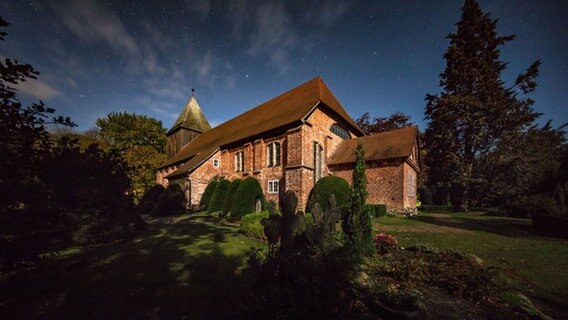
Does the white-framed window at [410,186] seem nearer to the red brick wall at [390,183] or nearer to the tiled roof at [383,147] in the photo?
the red brick wall at [390,183]

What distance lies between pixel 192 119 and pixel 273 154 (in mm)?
22405

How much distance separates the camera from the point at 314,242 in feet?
16.4

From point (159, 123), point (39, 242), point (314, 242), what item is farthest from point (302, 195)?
point (159, 123)

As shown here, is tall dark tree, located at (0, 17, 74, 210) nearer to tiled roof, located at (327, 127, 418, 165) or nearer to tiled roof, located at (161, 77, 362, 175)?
tiled roof, located at (161, 77, 362, 175)

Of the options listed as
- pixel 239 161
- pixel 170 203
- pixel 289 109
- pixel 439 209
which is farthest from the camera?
pixel 439 209

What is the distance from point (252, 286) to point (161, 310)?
6.19 ft

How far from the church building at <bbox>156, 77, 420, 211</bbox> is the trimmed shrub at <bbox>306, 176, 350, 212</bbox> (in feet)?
4.68

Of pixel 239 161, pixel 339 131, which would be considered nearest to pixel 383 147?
pixel 339 131

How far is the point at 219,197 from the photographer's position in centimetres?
1836

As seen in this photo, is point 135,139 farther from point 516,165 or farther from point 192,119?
point 516,165

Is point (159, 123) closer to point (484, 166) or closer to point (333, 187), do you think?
point (333, 187)

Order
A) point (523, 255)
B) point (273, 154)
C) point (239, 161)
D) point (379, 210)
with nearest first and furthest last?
point (523, 255) < point (379, 210) < point (273, 154) < point (239, 161)

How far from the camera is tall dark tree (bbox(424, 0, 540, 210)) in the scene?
24156mm

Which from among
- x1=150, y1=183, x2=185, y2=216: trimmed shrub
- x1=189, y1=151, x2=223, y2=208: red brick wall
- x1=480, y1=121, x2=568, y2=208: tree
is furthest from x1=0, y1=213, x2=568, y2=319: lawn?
x1=480, y1=121, x2=568, y2=208: tree
